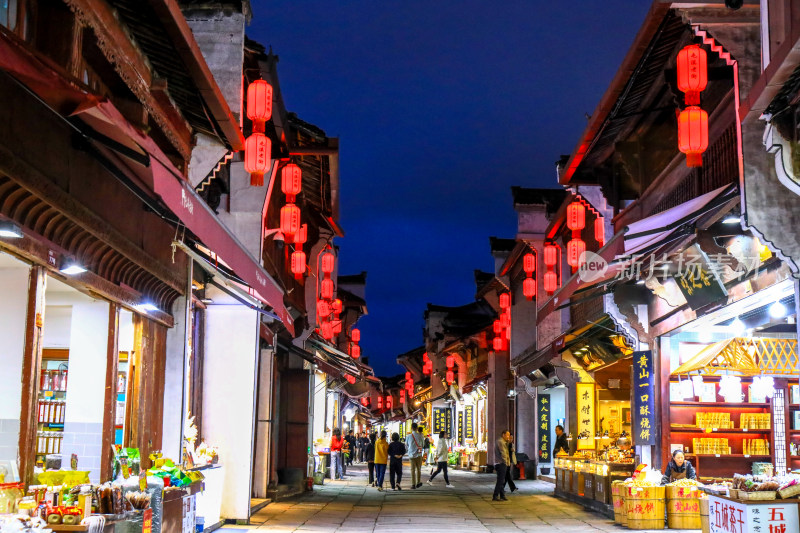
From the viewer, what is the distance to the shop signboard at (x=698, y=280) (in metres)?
13.7

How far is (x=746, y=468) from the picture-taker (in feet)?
59.2

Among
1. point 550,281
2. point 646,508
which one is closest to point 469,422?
point 550,281

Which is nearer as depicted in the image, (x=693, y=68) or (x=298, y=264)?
(x=693, y=68)

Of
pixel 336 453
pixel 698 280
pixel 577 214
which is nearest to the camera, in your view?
pixel 698 280

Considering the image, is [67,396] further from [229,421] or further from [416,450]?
[416,450]

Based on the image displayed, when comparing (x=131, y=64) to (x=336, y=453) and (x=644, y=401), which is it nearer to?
(x=644, y=401)

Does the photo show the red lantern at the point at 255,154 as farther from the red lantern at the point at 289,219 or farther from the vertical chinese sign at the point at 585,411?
the vertical chinese sign at the point at 585,411

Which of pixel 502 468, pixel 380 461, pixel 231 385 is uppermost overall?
pixel 231 385

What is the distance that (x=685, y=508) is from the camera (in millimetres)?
15242

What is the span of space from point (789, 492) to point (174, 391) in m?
8.09

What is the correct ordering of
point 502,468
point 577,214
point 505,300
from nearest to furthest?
point 577,214 < point 502,468 < point 505,300

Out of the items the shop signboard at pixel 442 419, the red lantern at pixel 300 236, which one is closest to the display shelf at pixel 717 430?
the red lantern at pixel 300 236

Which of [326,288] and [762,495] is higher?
[326,288]

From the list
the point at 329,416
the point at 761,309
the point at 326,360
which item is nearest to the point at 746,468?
the point at 761,309
